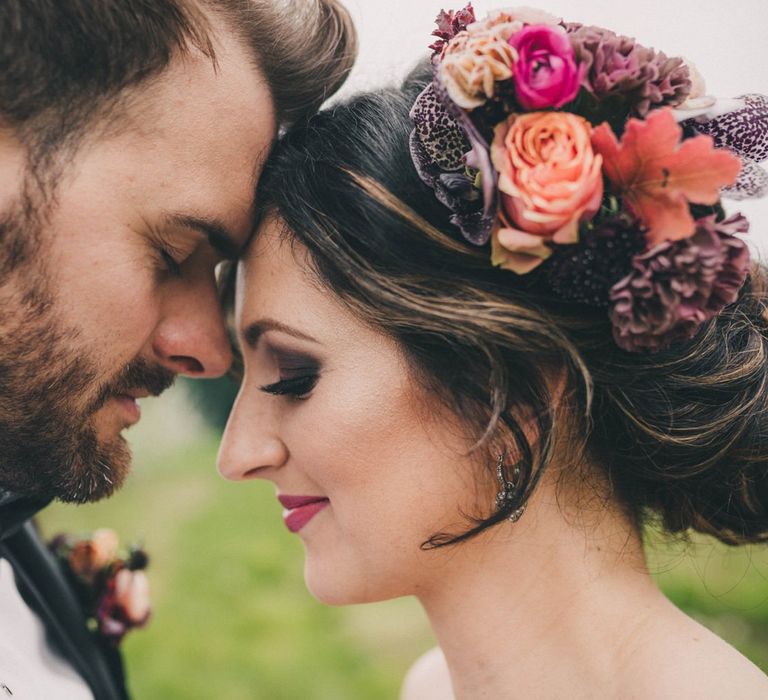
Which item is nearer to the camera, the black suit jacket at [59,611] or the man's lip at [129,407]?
the man's lip at [129,407]

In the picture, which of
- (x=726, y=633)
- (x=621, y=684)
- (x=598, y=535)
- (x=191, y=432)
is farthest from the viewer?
(x=191, y=432)

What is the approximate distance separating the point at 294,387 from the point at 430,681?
1.35m

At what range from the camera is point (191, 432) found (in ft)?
16.5

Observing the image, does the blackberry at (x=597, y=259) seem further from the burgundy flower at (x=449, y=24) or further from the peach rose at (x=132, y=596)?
the peach rose at (x=132, y=596)

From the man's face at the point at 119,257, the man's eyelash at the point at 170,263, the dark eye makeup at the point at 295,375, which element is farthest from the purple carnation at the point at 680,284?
the man's eyelash at the point at 170,263

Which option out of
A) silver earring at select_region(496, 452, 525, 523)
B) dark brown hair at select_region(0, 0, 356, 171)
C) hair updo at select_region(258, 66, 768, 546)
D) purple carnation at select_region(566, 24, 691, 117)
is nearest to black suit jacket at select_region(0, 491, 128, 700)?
dark brown hair at select_region(0, 0, 356, 171)

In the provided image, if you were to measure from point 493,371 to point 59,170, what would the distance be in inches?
44.2

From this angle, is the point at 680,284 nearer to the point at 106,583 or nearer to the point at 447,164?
the point at 447,164

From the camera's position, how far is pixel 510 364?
6.10 feet

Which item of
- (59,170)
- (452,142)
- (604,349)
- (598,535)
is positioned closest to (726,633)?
(598,535)

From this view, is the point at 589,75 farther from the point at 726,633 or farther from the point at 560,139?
the point at 726,633

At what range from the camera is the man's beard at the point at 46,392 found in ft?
6.42

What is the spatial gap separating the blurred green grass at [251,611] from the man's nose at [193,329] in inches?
110

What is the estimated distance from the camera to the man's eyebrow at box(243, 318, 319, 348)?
194 centimetres
